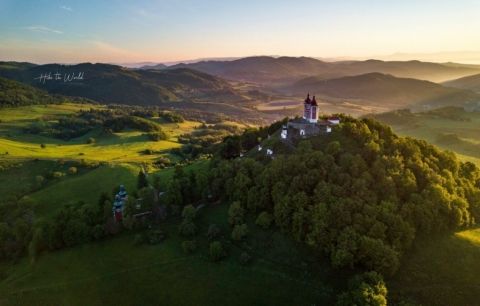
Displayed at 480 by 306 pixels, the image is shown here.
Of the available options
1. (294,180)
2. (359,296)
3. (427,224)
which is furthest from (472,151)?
(359,296)

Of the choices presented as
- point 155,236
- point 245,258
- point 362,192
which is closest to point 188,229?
point 155,236

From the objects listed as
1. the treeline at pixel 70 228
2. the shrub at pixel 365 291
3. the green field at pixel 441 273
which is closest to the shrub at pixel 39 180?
the treeline at pixel 70 228

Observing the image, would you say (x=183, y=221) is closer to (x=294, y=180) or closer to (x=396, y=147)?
(x=294, y=180)

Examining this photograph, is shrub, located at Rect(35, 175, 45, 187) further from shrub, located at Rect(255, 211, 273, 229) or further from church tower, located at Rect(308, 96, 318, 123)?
church tower, located at Rect(308, 96, 318, 123)

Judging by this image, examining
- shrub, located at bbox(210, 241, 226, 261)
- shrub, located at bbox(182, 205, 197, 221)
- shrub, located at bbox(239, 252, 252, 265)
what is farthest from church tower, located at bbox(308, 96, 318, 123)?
shrub, located at bbox(210, 241, 226, 261)

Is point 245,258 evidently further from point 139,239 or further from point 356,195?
point 139,239

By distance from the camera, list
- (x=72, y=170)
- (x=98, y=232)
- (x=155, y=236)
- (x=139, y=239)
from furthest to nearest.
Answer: (x=72, y=170), (x=98, y=232), (x=155, y=236), (x=139, y=239)

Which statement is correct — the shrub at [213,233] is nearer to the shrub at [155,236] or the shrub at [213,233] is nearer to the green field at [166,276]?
the green field at [166,276]
